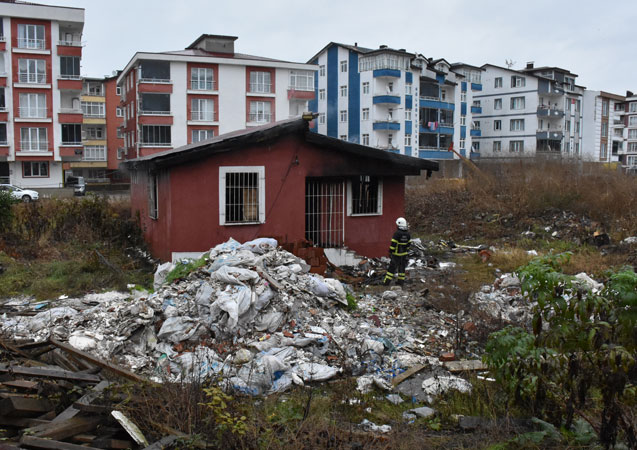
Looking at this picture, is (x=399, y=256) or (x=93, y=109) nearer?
(x=399, y=256)

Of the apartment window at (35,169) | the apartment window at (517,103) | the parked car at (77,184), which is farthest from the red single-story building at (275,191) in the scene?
the apartment window at (517,103)

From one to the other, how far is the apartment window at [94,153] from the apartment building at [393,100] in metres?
23.9

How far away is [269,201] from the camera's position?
46.1ft

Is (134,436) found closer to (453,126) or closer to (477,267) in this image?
(477,267)

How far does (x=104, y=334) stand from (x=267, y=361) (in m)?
2.82

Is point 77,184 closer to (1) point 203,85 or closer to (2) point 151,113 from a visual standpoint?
(2) point 151,113

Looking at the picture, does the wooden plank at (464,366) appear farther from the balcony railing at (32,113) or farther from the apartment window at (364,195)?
the balcony railing at (32,113)

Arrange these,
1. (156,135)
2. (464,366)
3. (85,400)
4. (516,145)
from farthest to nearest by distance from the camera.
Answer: (516,145)
(156,135)
(464,366)
(85,400)

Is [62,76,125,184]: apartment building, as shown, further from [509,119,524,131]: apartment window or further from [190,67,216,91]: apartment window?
[509,119,524,131]: apartment window

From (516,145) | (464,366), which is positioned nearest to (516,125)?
(516,145)

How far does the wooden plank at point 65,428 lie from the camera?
470 centimetres

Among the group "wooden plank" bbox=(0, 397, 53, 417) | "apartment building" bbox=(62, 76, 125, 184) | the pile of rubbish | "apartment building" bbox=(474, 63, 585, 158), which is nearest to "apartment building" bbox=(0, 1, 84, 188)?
"apartment building" bbox=(62, 76, 125, 184)

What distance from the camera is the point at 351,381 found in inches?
286

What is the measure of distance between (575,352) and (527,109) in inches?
2384
